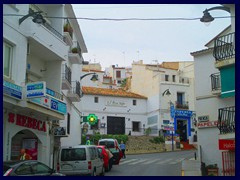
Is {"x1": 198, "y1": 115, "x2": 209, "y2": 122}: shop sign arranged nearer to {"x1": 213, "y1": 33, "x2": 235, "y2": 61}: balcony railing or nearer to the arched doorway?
{"x1": 213, "y1": 33, "x2": 235, "y2": 61}: balcony railing

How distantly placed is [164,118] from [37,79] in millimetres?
28895

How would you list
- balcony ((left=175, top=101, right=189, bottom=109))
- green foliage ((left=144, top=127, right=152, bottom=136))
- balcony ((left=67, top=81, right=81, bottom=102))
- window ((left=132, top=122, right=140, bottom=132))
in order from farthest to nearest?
1. window ((left=132, top=122, right=140, bottom=132))
2. balcony ((left=175, top=101, right=189, bottom=109))
3. green foliage ((left=144, top=127, right=152, bottom=136))
4. balcony ((left=67, top=81, right=81, bottom=102))

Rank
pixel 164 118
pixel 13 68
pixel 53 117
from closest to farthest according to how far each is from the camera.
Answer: pixel 13 68 → pixel 53 117 → pixel 164 118

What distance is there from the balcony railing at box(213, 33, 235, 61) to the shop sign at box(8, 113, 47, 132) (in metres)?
9.75

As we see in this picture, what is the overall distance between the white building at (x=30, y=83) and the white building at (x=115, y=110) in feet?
85.8

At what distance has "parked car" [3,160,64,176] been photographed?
483 inches

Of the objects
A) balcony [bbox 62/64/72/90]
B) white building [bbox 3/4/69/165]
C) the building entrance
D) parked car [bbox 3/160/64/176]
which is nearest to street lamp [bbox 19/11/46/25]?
white building [bbox 3/4/69/165]

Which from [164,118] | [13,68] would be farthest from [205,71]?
[164,118]

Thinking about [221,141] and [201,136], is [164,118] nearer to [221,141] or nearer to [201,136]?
[201,136]

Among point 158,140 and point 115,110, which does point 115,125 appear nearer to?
point 115,110

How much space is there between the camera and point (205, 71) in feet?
78.8

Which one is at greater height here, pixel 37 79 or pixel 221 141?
pixel 37 79

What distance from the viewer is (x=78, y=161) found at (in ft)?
58.7

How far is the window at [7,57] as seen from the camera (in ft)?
55.7
